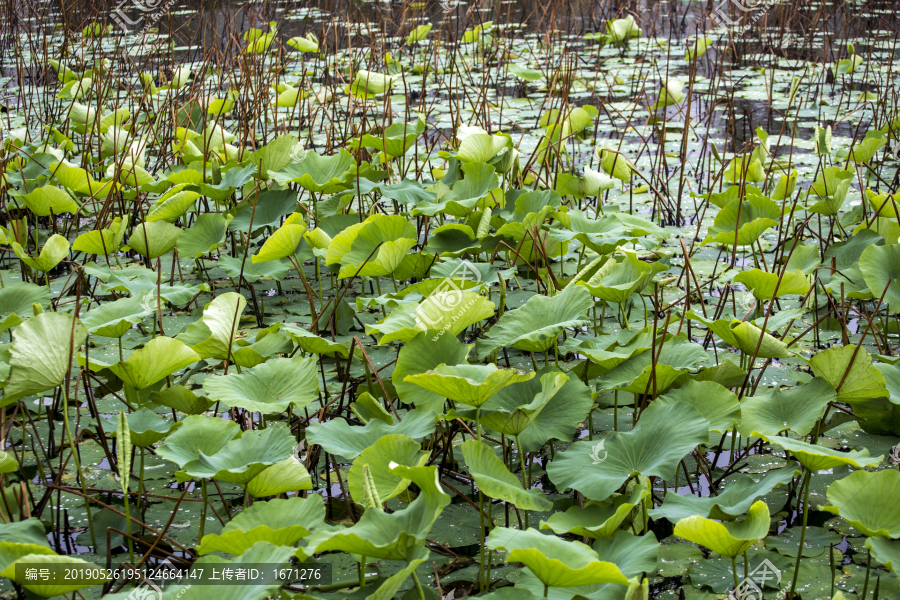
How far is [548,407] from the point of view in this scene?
139cm

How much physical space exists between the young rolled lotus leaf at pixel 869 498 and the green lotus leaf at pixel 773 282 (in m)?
0.63

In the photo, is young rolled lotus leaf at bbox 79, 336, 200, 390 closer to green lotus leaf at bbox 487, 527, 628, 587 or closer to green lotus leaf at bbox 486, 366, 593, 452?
green lotus leaf at bbox 486, 366, 593, 452

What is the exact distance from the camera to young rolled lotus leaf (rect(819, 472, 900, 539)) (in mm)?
1082

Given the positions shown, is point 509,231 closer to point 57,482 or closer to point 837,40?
point 57,482

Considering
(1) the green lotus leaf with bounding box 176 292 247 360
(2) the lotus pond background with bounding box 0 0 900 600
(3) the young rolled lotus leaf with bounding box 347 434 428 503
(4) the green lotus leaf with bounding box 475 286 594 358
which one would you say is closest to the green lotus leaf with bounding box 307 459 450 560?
(2) the lotus pond background with bounding box 0 0 900 600

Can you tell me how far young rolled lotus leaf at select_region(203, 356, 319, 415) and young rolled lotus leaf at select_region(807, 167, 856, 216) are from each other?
1603 millimetres

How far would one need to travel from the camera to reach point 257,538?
3.39ft

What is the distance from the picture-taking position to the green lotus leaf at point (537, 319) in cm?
150

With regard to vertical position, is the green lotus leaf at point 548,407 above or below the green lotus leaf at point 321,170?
below

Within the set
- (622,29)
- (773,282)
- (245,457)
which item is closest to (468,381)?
(245,457)

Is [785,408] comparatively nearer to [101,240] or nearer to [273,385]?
[273,385]

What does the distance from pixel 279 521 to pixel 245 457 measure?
147 millimetres

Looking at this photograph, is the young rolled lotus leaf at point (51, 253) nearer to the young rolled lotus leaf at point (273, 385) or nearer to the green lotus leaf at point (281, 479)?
the young rolled lotus leaf at point (273, 385)

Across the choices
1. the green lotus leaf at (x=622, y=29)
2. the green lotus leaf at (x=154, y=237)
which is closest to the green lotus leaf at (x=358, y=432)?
the green lotus leaf at (x=154, y=237)
